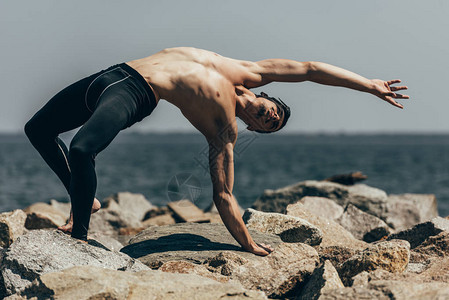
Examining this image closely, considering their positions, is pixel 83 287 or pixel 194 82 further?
pixel 194 82

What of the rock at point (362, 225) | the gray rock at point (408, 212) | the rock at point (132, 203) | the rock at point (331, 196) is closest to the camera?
the rock at point (362, 225)

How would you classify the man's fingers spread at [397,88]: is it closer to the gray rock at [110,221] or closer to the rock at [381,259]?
the rock at [381,259]

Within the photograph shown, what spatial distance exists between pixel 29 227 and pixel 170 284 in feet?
16.6

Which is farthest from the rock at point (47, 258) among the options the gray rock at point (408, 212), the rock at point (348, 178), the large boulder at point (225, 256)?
the rock at point (348, 178)

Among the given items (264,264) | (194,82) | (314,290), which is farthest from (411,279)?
(194,82)

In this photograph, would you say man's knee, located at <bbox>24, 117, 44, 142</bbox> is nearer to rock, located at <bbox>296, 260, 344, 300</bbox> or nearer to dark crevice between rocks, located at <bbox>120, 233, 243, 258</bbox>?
dark crevice between rocks, located at <bbox>120, 233, 243, 258</bbox>

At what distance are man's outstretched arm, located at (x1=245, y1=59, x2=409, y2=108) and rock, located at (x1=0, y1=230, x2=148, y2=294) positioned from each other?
75.7 inches

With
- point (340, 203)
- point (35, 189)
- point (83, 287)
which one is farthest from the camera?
point (35, 189)

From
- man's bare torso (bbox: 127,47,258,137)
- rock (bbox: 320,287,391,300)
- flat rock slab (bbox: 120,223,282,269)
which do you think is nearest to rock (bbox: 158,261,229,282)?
flat rock slab (bbox: 120,223,282,269)

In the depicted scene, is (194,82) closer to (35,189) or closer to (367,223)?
(367,223)

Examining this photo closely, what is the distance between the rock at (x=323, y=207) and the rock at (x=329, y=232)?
2063 mm

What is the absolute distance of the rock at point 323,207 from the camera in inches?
354

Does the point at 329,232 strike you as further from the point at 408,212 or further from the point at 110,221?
the point at 408,212

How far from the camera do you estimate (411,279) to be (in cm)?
405
